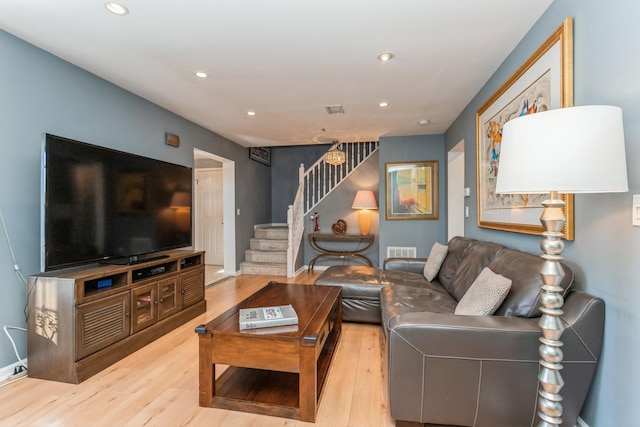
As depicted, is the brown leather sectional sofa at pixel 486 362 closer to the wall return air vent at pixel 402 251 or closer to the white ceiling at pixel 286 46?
the white ceiling at pixel 286 46

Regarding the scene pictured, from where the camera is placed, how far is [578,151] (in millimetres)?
1064

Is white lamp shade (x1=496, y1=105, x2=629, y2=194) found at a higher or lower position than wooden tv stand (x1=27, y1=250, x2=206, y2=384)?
higher

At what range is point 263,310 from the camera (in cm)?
197

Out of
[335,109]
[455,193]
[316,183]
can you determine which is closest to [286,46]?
[335,109]

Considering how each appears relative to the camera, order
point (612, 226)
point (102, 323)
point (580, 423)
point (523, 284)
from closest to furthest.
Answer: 1. point (612, 226)
2. point (580, 423)
3. point (523, 284)
4. point (102, 323)

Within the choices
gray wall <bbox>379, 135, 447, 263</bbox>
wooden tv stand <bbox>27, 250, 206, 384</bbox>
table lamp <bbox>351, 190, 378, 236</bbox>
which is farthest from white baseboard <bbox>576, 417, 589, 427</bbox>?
table lamp <bbox>351, 190, 378, 236</bbox>

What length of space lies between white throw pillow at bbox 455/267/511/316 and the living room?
37cm

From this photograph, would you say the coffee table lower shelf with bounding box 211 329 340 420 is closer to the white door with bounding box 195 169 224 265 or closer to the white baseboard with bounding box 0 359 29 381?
the white baseboard with bounding box 0 359 29 381

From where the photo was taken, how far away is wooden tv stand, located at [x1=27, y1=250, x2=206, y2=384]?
2045 mm

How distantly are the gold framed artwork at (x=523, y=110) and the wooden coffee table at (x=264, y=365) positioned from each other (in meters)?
1.54

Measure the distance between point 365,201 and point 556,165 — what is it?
4374 millimetres

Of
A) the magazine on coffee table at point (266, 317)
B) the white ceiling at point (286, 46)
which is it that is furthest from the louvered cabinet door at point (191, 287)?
the white ceiling at point (286, 46)

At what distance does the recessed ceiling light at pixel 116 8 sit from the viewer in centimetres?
178

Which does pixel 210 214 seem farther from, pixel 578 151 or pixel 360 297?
pixel 578 151
